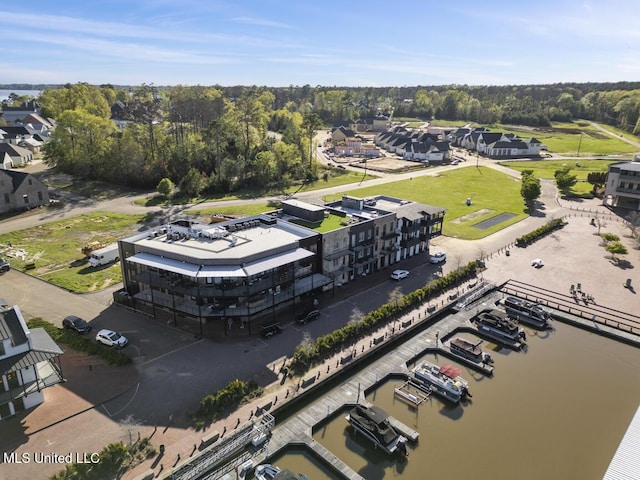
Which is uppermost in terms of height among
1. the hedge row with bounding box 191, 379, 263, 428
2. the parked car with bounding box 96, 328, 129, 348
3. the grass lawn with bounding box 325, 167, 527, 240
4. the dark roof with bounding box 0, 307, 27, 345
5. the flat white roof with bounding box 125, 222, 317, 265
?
the flat white roof with bounding box 125, 222, 317, 265

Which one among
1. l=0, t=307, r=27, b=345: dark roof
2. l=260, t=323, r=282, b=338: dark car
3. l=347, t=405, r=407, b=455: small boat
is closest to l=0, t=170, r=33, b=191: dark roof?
l=0, t=307, r=27, b=345: dark roof

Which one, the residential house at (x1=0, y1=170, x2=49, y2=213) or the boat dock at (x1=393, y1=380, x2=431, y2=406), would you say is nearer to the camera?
the boat dock at (x1=393, y1=380, x2=431, y2=406)

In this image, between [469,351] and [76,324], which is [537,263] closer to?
[469,351]

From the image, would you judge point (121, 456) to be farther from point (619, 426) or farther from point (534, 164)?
point (534, 164)

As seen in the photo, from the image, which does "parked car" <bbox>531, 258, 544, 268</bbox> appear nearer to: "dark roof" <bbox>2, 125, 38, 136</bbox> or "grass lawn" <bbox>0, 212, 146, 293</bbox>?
"grass lawn" <bbox>0, 212, 146, 293</bbox>

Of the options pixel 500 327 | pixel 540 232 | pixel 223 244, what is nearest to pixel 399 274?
pixel 500 327

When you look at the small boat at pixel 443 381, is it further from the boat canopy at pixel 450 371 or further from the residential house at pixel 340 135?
the residential house at pixel 340 135

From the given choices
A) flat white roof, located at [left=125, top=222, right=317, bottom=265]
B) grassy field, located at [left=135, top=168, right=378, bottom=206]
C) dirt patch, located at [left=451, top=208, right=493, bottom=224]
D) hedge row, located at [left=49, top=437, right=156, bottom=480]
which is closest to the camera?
hedge row, located at [left=49, top=437, right=156, bottom=480]
